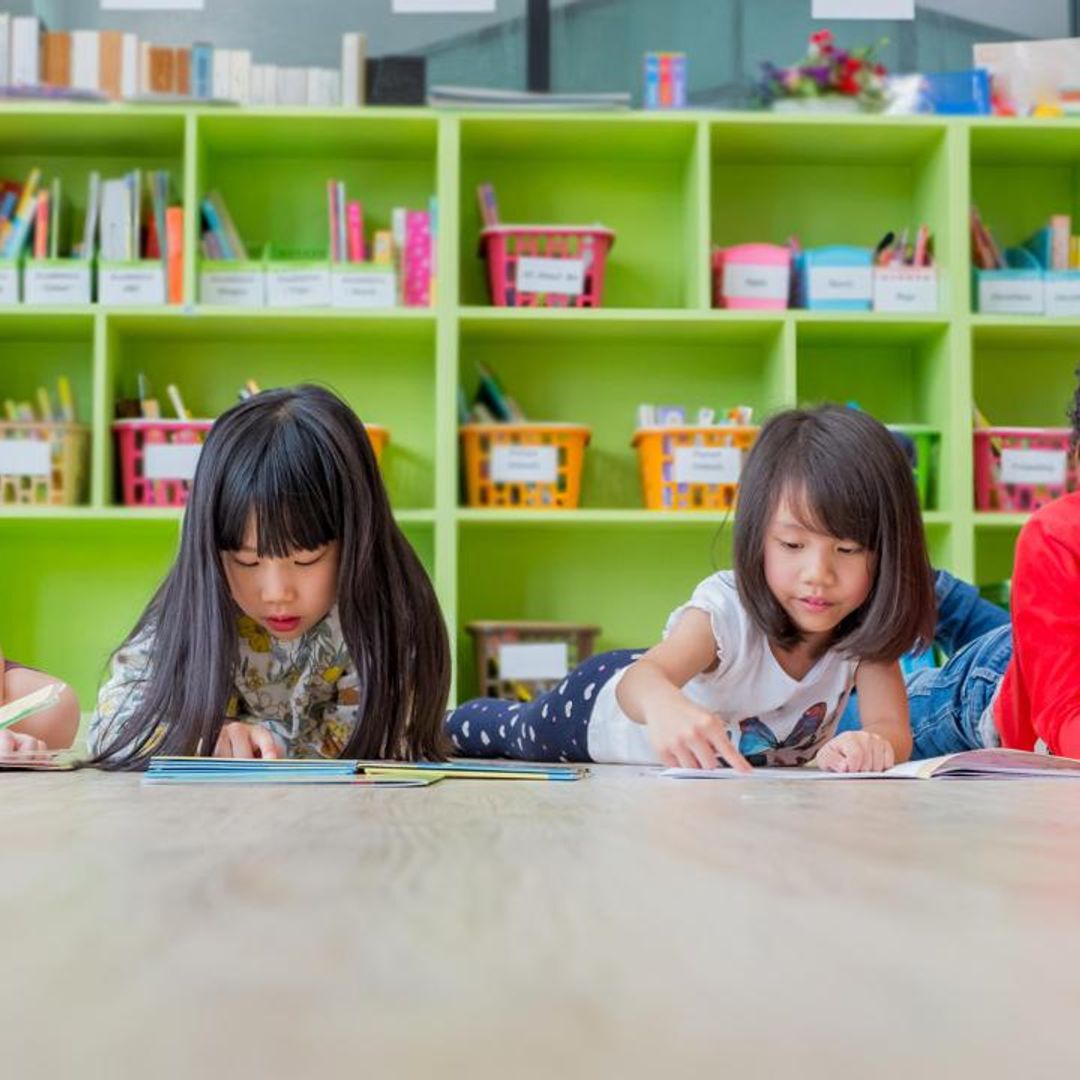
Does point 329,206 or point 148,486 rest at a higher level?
point 329,206

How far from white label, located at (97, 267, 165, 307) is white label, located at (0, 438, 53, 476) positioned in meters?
0.31

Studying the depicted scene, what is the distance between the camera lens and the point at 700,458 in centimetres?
298

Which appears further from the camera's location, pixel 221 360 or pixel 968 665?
pixel 221 360

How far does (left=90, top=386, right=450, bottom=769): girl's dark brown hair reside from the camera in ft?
4.43

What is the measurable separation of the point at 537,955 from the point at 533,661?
277cm

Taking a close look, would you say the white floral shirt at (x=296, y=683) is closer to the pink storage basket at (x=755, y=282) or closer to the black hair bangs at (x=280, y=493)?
the black hair bangs at (x=280, y=493)

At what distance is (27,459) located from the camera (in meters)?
2.92

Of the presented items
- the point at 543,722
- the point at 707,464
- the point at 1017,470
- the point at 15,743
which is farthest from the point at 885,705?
the point at 1017,470

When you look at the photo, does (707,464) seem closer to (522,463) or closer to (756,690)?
(522,463)

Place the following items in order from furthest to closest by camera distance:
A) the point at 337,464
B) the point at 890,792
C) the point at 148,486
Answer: the point at 148,486, the point at 337,464, the point at 890,792

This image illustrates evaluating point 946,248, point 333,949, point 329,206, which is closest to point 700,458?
point 946,248

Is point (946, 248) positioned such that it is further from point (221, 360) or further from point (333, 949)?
point (333, 949)

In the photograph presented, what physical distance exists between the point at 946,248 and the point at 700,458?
0.66 m

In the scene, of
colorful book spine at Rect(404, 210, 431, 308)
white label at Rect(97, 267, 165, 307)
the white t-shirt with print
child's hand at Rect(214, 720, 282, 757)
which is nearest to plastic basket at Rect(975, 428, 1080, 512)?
colorful book spine at Rect(404, 210, 431, 308)
